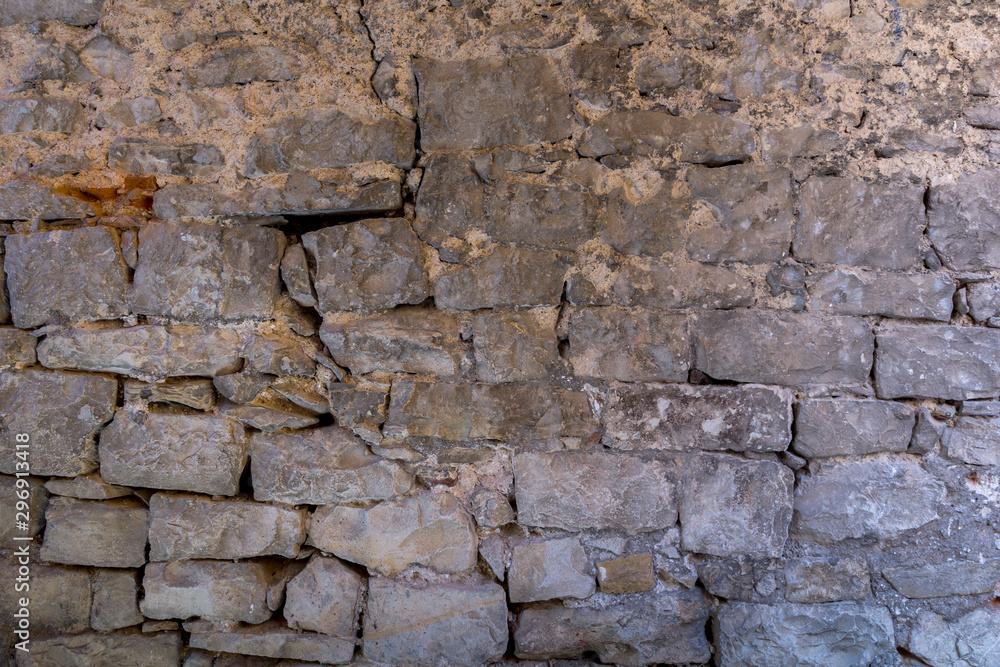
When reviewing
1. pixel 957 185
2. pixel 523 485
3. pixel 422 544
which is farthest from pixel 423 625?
pixel 957 185

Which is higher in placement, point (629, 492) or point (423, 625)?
point (629, 492)

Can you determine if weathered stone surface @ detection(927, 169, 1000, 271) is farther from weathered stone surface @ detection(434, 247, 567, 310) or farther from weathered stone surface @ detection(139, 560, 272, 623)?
weathered stone surface @ detection(139, 560, 272, 623)

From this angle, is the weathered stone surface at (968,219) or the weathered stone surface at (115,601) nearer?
the weathered stone surface at (968,219)

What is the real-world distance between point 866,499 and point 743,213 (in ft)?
3.12

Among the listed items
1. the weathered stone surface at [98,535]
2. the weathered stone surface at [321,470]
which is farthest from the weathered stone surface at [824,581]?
the weathered stone surface at [98,535]

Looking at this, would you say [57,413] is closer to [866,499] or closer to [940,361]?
[866,499]

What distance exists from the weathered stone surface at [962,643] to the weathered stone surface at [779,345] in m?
0.85

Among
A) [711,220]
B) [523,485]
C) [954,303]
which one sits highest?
[711,220]

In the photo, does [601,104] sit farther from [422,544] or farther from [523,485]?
[422,544]

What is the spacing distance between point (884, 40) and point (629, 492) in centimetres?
154

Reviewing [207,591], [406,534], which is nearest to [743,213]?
[406,534]

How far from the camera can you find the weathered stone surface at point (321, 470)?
1717 millimetres

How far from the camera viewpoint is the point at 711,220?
1648 millimetres

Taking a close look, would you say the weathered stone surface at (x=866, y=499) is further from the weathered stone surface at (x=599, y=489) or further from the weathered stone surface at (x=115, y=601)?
the weathered stone surface at (x=115, y=601)
